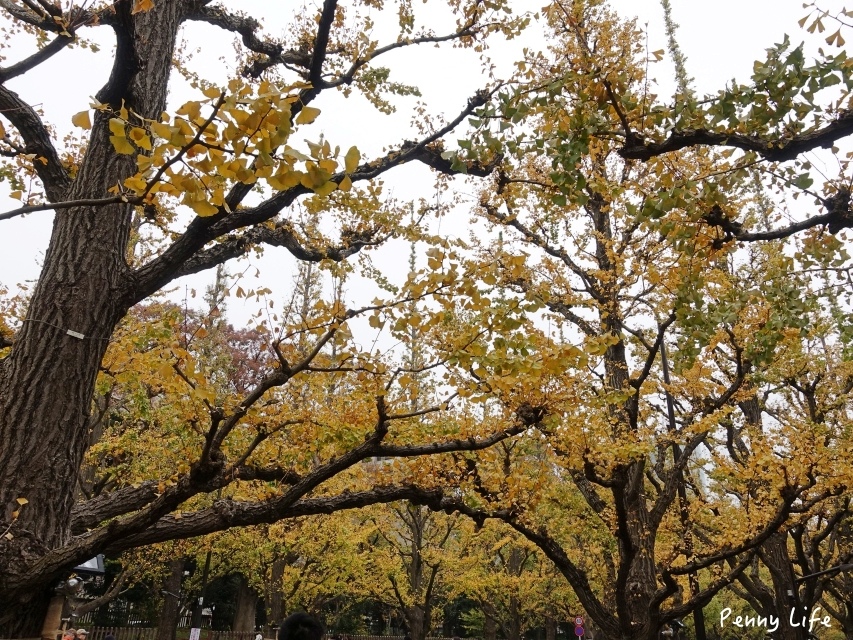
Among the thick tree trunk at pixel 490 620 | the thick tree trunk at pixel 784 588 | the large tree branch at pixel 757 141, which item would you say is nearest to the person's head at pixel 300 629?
the large tree branch at pixel 757 141

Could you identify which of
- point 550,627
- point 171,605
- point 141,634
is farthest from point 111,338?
point 550,627

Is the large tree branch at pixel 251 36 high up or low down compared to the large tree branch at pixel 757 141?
up

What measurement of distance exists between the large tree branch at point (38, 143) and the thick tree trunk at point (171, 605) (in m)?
15.2

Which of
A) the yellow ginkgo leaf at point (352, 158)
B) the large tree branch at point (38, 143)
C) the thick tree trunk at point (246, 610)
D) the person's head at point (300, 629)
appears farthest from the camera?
the thick tree trunk at point (246, 610)

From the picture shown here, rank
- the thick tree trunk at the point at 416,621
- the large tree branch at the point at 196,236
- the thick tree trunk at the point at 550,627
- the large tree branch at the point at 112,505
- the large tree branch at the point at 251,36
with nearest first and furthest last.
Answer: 1. the large tree branch at the point at 196,236
2. the large tree branch at the point at 112,505
3. the large tree branch at the point at 251,36
4. the thick tree trunk at the point at 416,621
5. the thick tree trunk at the point at 550,627

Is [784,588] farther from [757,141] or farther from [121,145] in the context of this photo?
[121,145]

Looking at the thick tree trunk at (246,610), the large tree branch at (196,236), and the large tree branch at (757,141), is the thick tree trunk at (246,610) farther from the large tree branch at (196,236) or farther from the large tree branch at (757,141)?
the large tree branch at (757,141)

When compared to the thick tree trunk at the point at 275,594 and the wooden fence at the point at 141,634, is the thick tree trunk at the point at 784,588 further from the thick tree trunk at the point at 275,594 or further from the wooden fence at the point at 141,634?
the wooden fence at the point at 141,634

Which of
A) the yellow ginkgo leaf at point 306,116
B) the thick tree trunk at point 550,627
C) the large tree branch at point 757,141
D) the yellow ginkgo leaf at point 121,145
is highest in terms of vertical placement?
A: the large tree branch at point 757,141

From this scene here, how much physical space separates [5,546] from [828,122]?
18.3 feet

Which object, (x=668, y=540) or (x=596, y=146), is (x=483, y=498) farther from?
(x=668, y=540)

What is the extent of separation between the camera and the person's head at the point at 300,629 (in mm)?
3094

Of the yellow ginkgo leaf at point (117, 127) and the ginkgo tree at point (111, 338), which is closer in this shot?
the yellow ginkgo leaf at point (117, 127)

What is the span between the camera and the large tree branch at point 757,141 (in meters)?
3.51
